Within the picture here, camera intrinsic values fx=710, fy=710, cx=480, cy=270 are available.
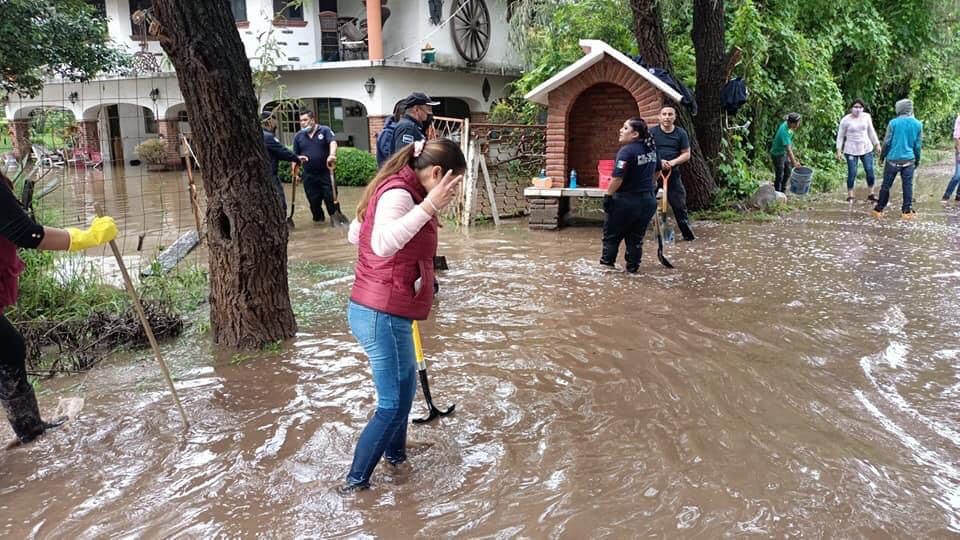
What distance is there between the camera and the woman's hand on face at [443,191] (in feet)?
9.22

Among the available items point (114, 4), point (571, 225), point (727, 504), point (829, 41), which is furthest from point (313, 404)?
point (114, 4)

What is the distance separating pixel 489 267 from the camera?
302 inches

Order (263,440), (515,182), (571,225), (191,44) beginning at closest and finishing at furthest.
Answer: (263,440) < (191,44) < (571,225) < (515,182)

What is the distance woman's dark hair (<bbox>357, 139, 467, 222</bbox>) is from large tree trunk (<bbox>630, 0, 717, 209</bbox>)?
777cm

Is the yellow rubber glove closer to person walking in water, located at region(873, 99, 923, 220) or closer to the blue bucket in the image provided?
person walking in water, located at region(873, 99, 923, 220)

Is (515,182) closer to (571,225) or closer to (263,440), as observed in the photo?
(571,225)

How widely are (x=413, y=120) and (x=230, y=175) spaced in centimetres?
173

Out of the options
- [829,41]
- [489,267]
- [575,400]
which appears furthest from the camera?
[829,41]

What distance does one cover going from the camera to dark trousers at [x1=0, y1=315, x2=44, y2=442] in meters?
3.62

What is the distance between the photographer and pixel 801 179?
12000 millimetres

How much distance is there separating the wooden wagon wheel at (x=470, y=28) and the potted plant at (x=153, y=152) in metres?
9.30

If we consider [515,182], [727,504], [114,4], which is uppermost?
[114,4]

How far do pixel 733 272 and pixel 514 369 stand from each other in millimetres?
3488

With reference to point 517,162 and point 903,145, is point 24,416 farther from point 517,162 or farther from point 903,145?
point 903,145
